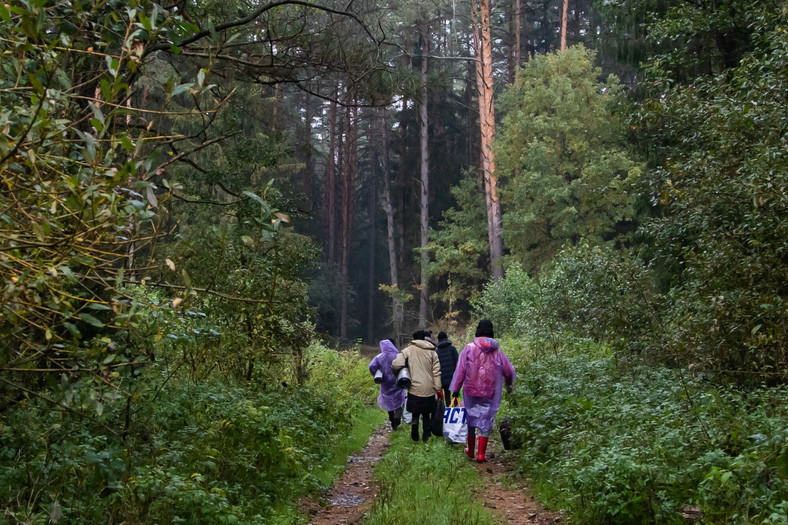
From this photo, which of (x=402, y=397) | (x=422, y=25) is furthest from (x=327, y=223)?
(x=402, y=397)

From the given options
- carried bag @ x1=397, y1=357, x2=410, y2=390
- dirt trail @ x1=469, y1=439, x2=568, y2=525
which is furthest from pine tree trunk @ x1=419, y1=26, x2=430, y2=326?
dirt trail @ x1=469, y1=439, x2=568, y2=525

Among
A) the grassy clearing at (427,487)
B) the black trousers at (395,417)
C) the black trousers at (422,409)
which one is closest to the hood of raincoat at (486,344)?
the grassy clearing at (427,487)

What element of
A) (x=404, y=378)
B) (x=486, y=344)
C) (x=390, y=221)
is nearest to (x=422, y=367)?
(x=404, y=378)

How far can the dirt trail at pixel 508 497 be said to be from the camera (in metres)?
6.18

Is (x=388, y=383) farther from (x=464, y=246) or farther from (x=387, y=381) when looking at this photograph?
(x=464, y=246)

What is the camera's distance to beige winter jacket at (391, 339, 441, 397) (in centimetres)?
1016

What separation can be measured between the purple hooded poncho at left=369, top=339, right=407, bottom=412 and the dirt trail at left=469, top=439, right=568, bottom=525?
309 centimetres

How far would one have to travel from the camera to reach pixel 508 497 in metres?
7.15

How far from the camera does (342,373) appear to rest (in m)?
18.6

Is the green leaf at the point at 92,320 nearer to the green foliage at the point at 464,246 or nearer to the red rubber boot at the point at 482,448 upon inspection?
the red rubber boot at the point at 482,448

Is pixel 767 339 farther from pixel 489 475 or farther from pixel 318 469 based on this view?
pixel 318 469

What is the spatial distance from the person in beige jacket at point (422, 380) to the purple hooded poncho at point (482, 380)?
105cm

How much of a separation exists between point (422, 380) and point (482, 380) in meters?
1.41

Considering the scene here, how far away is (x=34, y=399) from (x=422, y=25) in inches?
1401
